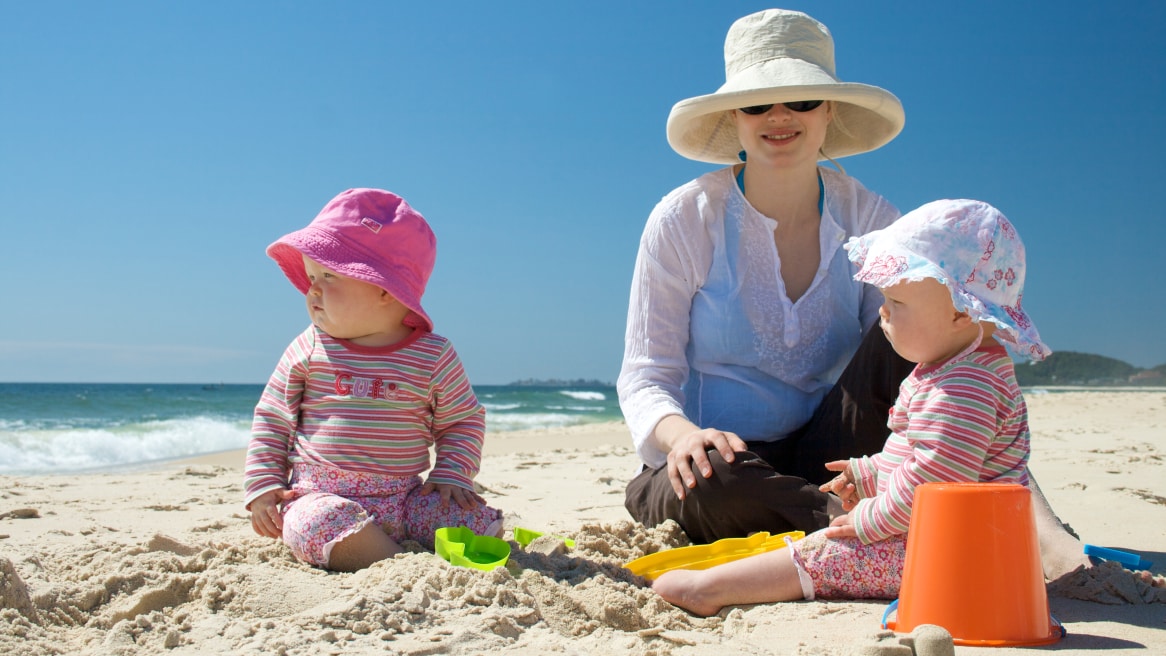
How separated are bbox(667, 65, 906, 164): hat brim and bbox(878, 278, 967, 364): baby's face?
0.98 meters

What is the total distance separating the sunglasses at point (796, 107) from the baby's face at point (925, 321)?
989 millimetres

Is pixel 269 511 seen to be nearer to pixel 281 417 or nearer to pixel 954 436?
pixel 281 417

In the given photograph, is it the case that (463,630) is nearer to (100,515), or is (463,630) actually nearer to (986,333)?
(986,333)

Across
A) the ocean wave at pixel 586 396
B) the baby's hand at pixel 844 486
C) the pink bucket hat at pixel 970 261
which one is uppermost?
the pink bucket hat at pixel 970 261

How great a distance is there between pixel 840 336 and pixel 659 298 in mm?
623

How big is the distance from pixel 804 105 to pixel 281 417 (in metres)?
1.89

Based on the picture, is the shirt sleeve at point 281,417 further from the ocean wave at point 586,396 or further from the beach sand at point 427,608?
the ocean wave at point 586,396

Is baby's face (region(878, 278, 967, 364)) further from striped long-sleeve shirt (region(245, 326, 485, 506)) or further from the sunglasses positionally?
striped long-sleeve shirt (region(245, 326, 485, 506))

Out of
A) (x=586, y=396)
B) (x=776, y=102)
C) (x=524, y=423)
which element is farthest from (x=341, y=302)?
(x=586, y=396)

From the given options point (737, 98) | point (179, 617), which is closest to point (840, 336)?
point (737, 98)

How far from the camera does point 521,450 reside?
26.2 feet

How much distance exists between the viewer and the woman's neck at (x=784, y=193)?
2932mm

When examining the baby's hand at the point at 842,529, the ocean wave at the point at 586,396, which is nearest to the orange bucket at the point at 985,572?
the baby's hand at the point at 842,529

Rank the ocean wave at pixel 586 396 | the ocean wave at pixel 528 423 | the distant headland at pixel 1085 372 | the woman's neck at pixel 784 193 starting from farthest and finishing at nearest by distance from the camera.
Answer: the distant headland at pixel 1085 372, the ocean wave at pixel 586 396, the ocean wave at pixel 528 423, the woman's neck at pixel 784 193
